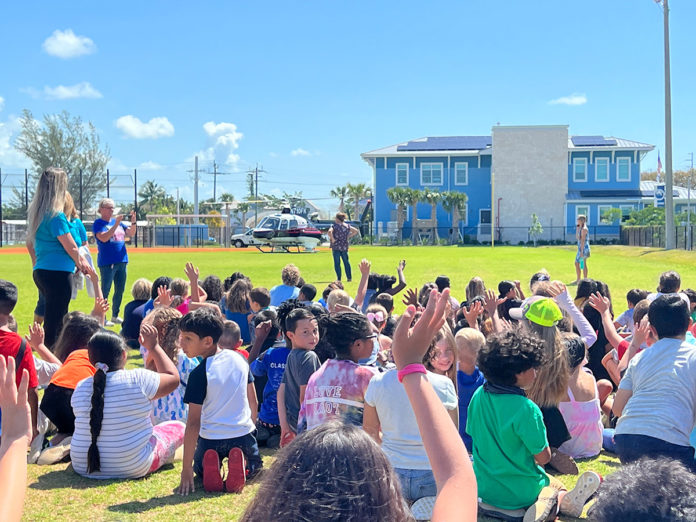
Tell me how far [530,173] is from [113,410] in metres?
55.9

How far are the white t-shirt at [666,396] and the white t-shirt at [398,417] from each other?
1103 millimetres

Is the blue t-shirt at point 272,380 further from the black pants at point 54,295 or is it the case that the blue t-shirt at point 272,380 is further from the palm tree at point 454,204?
the palm tree at point 454,204

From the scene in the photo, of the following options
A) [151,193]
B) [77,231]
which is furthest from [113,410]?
[151,193]

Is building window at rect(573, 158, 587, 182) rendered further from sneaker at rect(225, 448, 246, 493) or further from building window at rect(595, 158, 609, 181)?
sneaker at rect(225, 448, 246, 493)

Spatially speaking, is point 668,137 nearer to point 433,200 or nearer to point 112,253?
point 433,200

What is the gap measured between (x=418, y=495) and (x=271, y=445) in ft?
6.64

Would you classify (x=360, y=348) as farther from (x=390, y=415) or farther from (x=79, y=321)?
(x=79, y=321)

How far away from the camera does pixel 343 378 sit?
412 cm

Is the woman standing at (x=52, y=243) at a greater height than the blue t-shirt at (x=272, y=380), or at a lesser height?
greater

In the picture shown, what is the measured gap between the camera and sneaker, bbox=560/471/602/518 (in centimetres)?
377

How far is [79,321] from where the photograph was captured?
5.35 meters

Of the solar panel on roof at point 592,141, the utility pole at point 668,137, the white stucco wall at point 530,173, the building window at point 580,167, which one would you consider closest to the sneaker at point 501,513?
the utility pole at point 668,137

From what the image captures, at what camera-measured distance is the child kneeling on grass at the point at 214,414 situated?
14.2ft

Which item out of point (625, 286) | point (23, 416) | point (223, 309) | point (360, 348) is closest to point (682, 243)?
point (625, 286)
